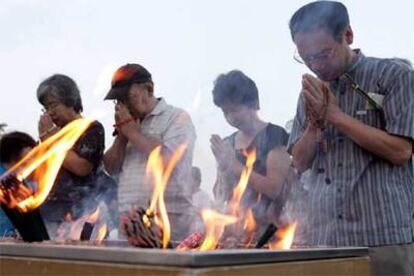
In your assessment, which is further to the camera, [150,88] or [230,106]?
[150,88]

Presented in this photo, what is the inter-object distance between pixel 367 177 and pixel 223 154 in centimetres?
118

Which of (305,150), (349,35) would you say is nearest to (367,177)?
(305,150)

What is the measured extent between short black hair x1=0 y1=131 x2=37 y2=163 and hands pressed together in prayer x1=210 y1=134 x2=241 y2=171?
1440 millimetres

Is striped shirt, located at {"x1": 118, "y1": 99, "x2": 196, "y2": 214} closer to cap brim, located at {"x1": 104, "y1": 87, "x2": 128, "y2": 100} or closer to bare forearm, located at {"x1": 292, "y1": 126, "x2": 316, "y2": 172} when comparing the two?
cap brim, located at {"x1": 104, "y1": 87, "x2": 128, "y2": 100}

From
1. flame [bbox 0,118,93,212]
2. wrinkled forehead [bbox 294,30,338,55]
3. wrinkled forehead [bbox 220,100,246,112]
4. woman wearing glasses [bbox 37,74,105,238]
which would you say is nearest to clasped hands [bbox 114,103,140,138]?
woman wearing glasses [bbox 37,74,105,238]

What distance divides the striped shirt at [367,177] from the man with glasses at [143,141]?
1.09m

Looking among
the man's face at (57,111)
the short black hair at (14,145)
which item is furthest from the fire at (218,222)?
the short black hair at (14,145)

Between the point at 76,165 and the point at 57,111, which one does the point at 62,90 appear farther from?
the point at 76,165

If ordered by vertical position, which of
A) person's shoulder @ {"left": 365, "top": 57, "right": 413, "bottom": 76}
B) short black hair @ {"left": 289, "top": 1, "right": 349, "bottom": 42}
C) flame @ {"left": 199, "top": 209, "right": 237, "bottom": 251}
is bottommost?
flame @ {"left": 199, "top": 209, "right": 237, "bottom": 251}

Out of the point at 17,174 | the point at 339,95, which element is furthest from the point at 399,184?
the point at 17,174

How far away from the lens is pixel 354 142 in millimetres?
2537

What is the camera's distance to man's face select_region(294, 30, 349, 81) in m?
2.62

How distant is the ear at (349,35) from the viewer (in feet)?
8.89

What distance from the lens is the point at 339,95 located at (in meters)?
2.67
